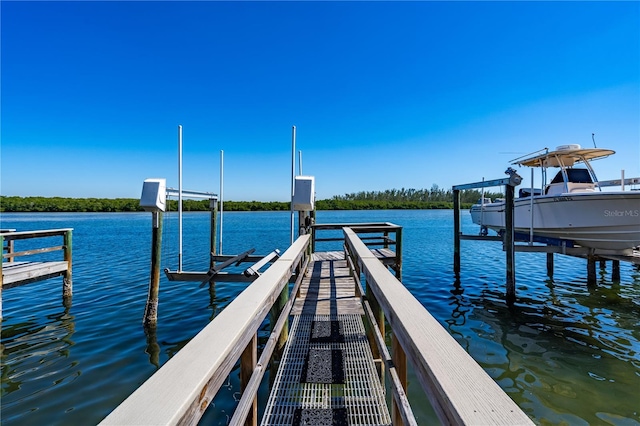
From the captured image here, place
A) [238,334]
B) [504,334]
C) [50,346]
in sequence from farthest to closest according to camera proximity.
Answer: [504,334], [50,346], [238,334]

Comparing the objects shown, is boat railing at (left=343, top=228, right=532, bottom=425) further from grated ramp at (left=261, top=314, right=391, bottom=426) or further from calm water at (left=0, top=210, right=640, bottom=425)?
calm water at (left=0, top=210, right=640, bottom=425)

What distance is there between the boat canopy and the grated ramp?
9.59 m

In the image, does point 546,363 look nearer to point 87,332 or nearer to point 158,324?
point 158,324

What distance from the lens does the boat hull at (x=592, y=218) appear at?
25.2ft

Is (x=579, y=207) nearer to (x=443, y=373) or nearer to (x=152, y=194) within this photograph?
(x=443, y=373)

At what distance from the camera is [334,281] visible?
20.3 feet

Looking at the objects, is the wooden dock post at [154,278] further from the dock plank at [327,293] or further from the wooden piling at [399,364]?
the wooden piling at [399,364]

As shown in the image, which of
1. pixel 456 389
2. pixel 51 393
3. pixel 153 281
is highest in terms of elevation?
pixel 456 389

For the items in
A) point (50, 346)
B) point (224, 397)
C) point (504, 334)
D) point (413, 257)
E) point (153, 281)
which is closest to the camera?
point (224, 397)

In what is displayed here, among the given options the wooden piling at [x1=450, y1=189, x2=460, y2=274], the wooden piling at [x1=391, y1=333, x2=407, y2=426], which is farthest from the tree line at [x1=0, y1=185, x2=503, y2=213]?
the wooden piling at [x1=391, y1=333, x2=407, y2=426]

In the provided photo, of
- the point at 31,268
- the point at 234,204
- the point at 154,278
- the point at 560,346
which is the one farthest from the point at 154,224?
the point at 234,204

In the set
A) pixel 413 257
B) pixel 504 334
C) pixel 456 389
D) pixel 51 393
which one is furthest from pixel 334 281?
pixel 413 257

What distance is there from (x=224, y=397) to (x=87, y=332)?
4.09 meters

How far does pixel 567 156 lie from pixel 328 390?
36.3 feet
